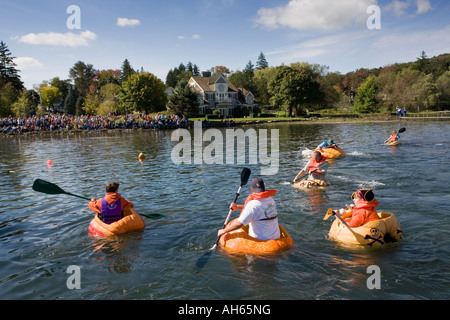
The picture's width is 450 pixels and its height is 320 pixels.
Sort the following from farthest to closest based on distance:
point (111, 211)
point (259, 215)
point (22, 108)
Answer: point (22, 108), point (111, 211), point (259, 215)

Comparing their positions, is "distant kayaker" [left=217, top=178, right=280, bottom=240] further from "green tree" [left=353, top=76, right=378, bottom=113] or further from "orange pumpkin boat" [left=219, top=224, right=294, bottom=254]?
"green tree" [left=353, top=76, right=378, bottom=113]

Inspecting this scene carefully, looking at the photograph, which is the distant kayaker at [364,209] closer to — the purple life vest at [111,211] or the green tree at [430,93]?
the purple life vest at [111,211]

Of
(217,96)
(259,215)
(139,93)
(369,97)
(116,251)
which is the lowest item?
(116,251)

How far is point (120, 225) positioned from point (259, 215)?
4.28 m

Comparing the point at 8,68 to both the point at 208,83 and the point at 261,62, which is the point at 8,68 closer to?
the point at 208,83

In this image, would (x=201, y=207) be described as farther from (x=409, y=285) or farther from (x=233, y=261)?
(x=409, y=285)

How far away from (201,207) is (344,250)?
216 inches

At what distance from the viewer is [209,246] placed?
8758 millimetres

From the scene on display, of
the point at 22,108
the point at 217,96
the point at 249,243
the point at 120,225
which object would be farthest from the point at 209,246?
the point at 217,96

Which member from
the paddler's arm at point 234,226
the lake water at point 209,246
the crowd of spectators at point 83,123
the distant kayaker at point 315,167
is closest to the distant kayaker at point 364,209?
the lake water at point 209,246

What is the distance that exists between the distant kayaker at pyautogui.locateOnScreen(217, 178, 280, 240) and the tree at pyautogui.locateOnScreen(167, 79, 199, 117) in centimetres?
5452

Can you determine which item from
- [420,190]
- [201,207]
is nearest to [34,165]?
[201,207]

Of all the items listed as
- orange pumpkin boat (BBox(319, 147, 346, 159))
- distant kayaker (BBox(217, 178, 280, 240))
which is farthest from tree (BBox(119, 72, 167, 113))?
distant kayaker (BBox(217, 178, 280, 240))

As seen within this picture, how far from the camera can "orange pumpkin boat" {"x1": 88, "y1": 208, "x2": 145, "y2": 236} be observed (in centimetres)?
951
